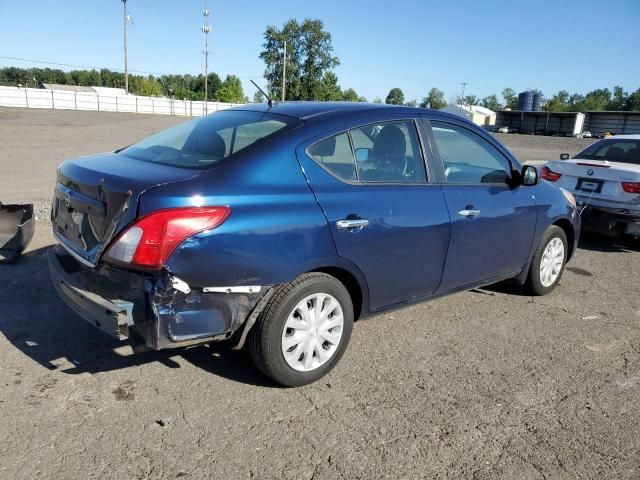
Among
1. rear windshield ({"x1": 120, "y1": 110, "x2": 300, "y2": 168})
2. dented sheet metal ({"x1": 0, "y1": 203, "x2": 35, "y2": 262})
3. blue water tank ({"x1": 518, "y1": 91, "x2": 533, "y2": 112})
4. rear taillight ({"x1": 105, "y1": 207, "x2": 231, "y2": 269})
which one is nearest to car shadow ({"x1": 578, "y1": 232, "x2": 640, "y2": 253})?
rear windshield ({"x1": 120, "y1": 110, "x2": 300, "y2": 168})

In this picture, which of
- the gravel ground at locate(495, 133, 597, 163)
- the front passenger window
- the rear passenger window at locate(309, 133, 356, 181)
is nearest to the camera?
the rear passenger window at locate(309, 133, 356, 181)

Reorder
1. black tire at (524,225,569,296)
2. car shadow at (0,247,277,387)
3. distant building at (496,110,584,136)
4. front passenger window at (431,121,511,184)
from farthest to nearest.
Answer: distant building at (496,110,584,136), black tire at (524,225,569,296), front passenger window at (431,121,511,184), car shadow at (0,247,277,387)

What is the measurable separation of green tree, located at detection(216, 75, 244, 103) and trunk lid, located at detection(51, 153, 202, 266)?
97881 mm

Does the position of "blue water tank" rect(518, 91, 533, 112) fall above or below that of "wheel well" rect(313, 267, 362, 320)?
above

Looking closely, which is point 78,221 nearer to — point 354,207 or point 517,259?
point 354,207

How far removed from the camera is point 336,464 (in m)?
2.62

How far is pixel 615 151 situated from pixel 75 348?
7724mm

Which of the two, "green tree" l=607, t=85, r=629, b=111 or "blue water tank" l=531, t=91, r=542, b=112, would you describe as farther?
"green tree" l=607, t=85, r=629, b=111

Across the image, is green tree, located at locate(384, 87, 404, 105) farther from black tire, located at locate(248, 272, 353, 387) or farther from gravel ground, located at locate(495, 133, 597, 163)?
black tire, located at locate(248, 272, 353, 387)

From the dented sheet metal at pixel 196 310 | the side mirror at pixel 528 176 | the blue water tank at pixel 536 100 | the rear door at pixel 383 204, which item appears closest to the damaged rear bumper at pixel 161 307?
the dented sheet metal at pixel 196 310

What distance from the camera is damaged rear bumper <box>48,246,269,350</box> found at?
2.74m

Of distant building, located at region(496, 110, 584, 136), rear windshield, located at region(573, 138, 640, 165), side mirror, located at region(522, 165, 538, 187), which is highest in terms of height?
distant building, located at region(496, 110, 584, 136)

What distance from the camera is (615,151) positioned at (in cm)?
792

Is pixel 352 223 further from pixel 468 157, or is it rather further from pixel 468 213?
pixel 468 157
